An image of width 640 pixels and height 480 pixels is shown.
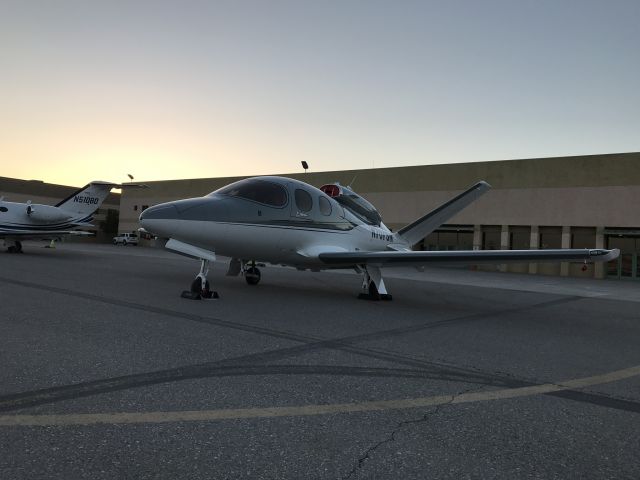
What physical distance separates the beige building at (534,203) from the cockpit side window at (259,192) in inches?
972

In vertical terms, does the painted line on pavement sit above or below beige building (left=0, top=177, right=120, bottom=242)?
below

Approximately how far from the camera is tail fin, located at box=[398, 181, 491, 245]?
42.3ft

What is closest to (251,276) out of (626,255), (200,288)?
(200,288)

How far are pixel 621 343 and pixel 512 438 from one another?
16.2 ft

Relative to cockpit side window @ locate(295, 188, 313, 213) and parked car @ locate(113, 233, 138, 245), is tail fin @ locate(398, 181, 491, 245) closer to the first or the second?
cockpit side window @ locate(295, 188, 313, 213)

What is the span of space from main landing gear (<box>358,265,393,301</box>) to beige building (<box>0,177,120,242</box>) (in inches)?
2166

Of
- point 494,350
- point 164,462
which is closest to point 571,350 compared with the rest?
point 494,350

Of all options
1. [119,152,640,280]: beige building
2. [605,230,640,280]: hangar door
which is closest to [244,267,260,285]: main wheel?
[119,152,640,280]: beige building

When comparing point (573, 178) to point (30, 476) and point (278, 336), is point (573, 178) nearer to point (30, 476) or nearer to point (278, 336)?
point (278, 336)

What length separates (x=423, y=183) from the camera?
35.2m

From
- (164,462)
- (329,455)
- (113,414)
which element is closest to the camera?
(164,462)

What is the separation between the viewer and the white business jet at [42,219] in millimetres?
25359

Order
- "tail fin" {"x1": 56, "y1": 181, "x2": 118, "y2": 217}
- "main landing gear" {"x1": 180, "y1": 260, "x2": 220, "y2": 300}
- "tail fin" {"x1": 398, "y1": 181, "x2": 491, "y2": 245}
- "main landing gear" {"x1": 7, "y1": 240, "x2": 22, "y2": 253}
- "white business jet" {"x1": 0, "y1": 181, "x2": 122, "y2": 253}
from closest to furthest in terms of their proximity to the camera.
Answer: "main landing gear" {"x1": 180, "y1": 260, "x2": 220, "y2": 300} → "tail fin" {"x1": 398, "y1": 181, "x2": 491, "y2": 245} → "white business jet" {"x1": 0, "y1": 181, "x2": 122, "y2": 253} → "main landing gear" {"x1": 7, "y1": 240, "x2": 22, "y2": 253} → "tail fin" {"x1": 56, "y1": 181, "x2": 118, "y2": 217}

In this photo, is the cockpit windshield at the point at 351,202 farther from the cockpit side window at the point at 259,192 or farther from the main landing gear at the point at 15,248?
the main landing gear at the point at 15,248
